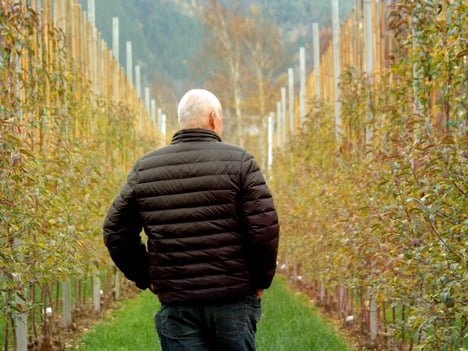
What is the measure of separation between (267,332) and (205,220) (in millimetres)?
4601

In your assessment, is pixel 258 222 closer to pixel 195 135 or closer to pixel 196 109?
pixel 195 135

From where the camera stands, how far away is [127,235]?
3830 millimetres

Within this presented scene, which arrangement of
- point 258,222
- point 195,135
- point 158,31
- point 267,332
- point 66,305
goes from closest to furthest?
point 258,222
point 195,135
point 267,332
point 66,305
point 158,31

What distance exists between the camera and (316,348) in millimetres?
7160

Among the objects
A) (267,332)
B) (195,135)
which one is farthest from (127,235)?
(267,332)

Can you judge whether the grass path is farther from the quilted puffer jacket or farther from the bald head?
the bald head

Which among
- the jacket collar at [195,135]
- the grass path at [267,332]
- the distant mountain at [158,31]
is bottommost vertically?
the grass path at [267,332]

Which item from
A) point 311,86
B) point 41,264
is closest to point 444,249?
point 41,264

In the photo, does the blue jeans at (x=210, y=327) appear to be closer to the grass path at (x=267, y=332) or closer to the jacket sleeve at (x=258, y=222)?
the jacket sleeve at (x=258, y=222)

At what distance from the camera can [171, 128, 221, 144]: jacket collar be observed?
3748mm

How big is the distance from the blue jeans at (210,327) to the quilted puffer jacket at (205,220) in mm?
50

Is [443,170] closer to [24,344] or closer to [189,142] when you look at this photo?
[189,142]

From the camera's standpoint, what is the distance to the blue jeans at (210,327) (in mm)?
3562

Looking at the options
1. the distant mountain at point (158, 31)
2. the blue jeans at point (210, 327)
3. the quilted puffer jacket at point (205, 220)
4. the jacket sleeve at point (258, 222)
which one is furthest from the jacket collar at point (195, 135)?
the distant mountain at point (158, 31)
